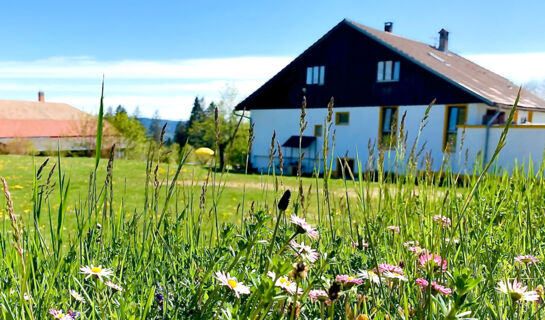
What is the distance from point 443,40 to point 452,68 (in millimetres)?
4608

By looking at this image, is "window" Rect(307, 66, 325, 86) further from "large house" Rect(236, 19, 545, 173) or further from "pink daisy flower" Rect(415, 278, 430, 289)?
"pink daisy flower" Rect(415, 278, 430, 289)

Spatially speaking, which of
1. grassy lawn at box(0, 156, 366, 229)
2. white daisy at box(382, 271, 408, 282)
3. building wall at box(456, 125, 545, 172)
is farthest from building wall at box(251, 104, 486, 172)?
white daisy at box(382, 271, 408, 282)

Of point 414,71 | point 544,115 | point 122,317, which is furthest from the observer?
point 544,115

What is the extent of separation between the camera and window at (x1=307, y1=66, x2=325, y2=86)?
21.0 metres

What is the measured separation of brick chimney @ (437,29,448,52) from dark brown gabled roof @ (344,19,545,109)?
0.36 meters

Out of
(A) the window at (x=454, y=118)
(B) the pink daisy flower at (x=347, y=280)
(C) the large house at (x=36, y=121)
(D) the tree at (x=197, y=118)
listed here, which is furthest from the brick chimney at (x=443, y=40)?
(D) the tree at (x=197, y=118)

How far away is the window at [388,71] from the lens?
18922 mm

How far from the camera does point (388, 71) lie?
760 inches

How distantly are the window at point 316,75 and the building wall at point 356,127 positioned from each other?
1.34 metres

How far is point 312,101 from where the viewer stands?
21359 mm

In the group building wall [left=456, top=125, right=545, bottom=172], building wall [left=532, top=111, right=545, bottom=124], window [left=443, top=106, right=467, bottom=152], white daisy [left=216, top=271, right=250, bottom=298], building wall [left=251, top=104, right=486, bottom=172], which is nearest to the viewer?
white daisy [left=216, top=271, right=250, bottom=298]

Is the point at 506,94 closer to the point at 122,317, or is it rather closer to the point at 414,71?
the point at 414,71

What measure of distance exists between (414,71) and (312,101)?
5123 millimetres

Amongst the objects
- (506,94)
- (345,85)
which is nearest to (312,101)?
(345,85)
